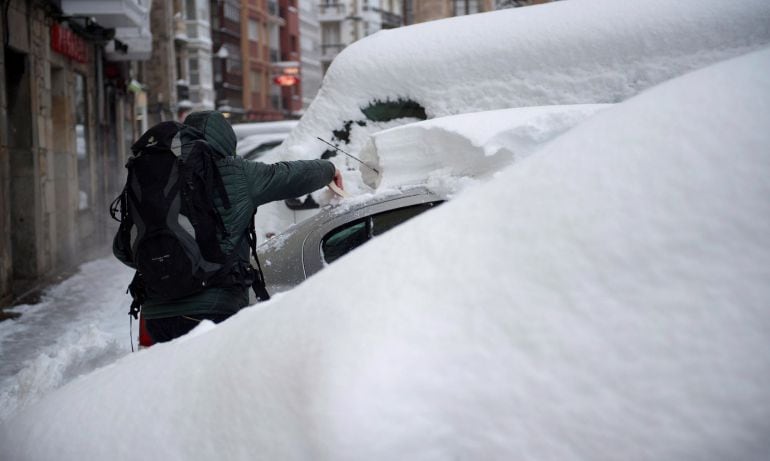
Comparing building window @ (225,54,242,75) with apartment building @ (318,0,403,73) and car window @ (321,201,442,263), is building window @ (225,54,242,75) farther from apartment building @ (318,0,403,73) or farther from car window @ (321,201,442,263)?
car window @ (321,201,442,263)

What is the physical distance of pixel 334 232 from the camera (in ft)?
16.4

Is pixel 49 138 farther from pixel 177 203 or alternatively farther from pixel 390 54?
pixel 177 203

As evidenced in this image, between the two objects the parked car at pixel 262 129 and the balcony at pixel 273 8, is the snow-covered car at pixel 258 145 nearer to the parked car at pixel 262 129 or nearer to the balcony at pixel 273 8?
the parked car at pixel 262 129

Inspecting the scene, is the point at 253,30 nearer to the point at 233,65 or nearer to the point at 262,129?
the point at 233,65

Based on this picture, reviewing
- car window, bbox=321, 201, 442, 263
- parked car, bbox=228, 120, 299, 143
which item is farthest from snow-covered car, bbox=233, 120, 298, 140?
car window, bbox=321, 201, 442, 263

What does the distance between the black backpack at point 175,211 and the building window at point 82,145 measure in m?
11.8

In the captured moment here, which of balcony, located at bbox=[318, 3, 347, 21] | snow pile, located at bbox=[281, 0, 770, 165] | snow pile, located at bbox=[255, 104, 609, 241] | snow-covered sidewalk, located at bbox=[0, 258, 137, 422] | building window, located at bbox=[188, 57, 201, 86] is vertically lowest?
snow-covered sidewalk, located at bbox=[0, 258, 137, 422]

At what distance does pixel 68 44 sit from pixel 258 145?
4042 millimetres

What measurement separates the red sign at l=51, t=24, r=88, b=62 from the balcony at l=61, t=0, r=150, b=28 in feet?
1.10

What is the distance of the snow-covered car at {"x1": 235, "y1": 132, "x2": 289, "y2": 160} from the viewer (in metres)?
11.5

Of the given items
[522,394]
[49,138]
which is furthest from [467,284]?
[49,138]

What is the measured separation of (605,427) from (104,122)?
1674cm

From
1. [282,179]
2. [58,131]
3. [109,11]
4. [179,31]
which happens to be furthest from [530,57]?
[179,31]

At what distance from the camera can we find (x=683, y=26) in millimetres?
5363
